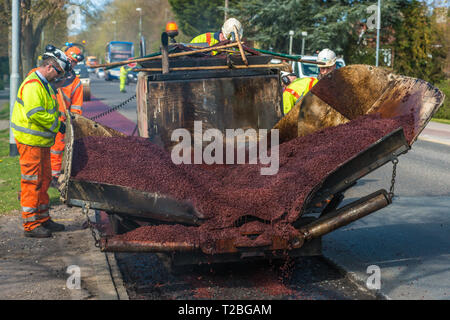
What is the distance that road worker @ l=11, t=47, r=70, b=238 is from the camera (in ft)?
19.7

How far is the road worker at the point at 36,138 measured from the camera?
601 centimetres

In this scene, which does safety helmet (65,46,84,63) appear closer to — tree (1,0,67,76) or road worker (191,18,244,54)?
road worker (191,18,244,54)

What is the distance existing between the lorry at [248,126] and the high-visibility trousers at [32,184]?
1.17 metres

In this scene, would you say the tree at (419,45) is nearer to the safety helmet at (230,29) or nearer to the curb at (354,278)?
the safety helmet at (230,29)

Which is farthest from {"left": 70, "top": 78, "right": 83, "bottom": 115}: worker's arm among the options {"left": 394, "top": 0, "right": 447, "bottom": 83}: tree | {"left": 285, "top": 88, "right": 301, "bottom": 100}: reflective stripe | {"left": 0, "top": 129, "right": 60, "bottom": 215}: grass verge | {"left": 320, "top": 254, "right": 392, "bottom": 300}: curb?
{"left": 394, "top": 0, "right": 447, "bottom": 83}: tree

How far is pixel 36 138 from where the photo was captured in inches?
238

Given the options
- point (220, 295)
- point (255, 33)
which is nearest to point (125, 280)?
point (220, 295)

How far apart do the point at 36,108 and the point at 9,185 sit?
2.91 m

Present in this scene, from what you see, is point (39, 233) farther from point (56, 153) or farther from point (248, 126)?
point (248, 126)

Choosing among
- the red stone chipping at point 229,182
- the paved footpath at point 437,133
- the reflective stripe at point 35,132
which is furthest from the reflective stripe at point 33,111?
the paved footpath at point 437,133

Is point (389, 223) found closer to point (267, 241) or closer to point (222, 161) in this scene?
point (222, 161)

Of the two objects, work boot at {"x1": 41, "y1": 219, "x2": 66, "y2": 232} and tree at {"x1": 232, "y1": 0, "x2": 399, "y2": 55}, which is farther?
tree at {"x1": 232, "y1": 0, "x2": 399, "y2": 55}

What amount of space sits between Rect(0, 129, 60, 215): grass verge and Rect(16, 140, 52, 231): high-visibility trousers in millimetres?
1007
